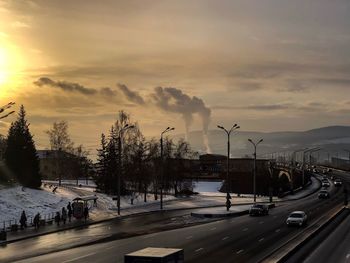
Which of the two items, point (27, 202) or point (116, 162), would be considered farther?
point (116, 162)

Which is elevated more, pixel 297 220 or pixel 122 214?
pixel 297 220

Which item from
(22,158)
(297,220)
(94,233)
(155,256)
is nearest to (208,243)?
(94,233)

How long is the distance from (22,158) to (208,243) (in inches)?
1640

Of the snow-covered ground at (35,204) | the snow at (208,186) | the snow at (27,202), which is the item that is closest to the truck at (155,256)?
Result: the snow-covered ground at (35,204)

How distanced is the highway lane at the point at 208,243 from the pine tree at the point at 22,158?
29.2 meters

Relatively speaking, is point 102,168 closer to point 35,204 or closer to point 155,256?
point 35,204

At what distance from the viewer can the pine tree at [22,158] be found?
74062 mm

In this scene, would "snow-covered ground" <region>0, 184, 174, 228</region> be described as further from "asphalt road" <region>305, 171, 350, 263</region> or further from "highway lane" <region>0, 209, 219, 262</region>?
"asphalt road" <region>305, 171, 350, 263</region>

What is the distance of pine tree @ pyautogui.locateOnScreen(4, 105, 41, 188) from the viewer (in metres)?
74.1

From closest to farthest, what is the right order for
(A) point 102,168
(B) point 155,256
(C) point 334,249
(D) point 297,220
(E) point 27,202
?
(B) point 155,256
(C) point 334,249
(D) point 297,220
(E) point 27,202
(A) point 102,168

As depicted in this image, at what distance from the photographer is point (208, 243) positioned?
40219 mm

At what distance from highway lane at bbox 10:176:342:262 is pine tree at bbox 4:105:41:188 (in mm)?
29151

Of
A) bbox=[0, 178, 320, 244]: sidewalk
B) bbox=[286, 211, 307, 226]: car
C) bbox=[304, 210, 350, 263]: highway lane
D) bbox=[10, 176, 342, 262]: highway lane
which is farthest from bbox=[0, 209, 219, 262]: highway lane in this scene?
bbox=[304, 210, 350, 263]: highway lane

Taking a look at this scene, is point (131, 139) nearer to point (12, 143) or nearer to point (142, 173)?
point (142, 173)
